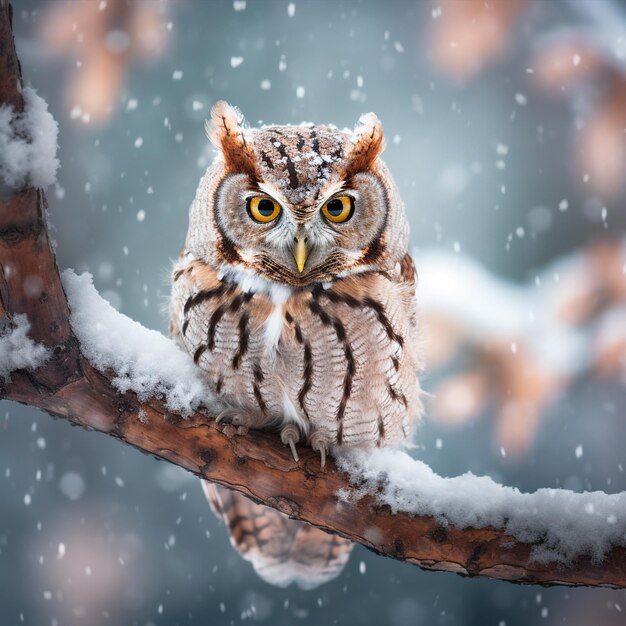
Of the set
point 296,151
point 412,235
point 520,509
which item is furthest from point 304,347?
point 412,235

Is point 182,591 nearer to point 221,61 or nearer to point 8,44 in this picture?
point 221,61

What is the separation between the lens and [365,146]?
1327 millimetres

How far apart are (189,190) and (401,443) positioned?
1.54m

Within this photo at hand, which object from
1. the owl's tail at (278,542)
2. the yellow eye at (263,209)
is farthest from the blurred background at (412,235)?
the yellow eye at (263,209)

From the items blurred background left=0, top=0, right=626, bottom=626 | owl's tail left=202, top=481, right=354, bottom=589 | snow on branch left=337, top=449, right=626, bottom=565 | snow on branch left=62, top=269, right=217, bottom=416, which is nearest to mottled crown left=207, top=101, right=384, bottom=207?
snow on branch left=62, top=269, right=217, bottom=416

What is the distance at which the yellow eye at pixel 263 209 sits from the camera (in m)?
1.27

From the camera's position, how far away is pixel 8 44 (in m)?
0.89

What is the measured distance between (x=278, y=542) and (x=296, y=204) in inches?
39.6

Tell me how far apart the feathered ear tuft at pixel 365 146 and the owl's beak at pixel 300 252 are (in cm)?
17

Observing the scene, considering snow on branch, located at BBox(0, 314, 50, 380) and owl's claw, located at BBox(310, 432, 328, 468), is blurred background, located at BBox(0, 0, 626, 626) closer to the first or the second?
owl's claw, located at BBox(310, 432, 328, 468)

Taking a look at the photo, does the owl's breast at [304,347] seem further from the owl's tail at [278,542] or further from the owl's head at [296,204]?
the owl's tail at [278,542]

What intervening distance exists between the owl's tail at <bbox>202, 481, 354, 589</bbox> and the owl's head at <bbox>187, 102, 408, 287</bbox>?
2.43ft

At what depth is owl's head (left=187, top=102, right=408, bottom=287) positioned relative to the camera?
1.23 m

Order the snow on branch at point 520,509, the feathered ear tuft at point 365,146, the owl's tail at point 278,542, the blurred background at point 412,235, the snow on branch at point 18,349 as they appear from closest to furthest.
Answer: the snow on branch at point 18,349
the snow on branch at point 520,509
the feathered ear tuft at point 365,146
the owl's tail at point 278,542
the blurred background at point 412,235
